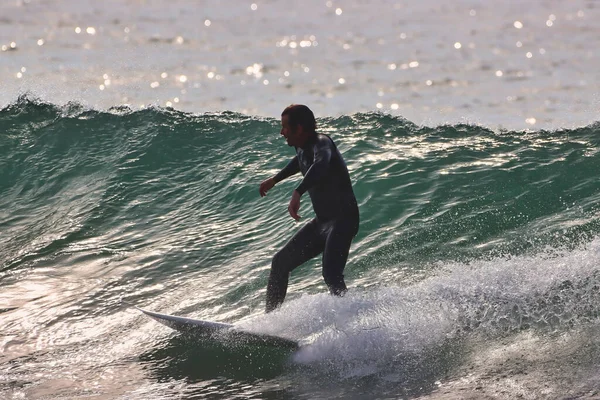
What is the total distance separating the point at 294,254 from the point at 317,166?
93 cm

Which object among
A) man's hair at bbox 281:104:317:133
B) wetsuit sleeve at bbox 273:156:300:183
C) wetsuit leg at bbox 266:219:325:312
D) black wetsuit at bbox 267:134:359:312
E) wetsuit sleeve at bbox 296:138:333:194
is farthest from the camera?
wetsuit sleeve at bbox 273:156:300:183

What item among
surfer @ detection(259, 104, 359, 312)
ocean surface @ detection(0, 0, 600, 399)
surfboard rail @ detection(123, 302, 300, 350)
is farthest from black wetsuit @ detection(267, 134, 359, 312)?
surfboard rail @ detection(123, 302, 300, 350)

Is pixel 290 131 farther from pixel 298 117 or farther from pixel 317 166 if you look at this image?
pixel 317 166

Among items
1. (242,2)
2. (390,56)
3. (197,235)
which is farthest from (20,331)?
(242,2)

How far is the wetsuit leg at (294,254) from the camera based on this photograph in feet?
27.7

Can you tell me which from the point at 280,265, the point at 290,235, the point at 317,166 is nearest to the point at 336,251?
the point at 280,265

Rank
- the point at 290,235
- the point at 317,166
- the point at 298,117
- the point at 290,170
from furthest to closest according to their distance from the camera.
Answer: the point at 290,235, the point at 290,170, the point at 298,117, the point at 317,166

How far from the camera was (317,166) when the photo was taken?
795 cm

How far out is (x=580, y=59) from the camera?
26.3 m

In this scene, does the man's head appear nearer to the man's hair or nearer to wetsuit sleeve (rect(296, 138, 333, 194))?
the man's hair

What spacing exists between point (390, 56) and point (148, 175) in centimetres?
1515

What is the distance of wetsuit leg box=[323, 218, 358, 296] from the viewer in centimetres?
825

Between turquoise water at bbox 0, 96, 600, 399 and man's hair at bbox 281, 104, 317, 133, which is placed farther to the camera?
man's hair at bbox 281, 104, 317, 133

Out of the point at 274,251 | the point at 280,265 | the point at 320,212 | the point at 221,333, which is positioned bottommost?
the point at 221,333
